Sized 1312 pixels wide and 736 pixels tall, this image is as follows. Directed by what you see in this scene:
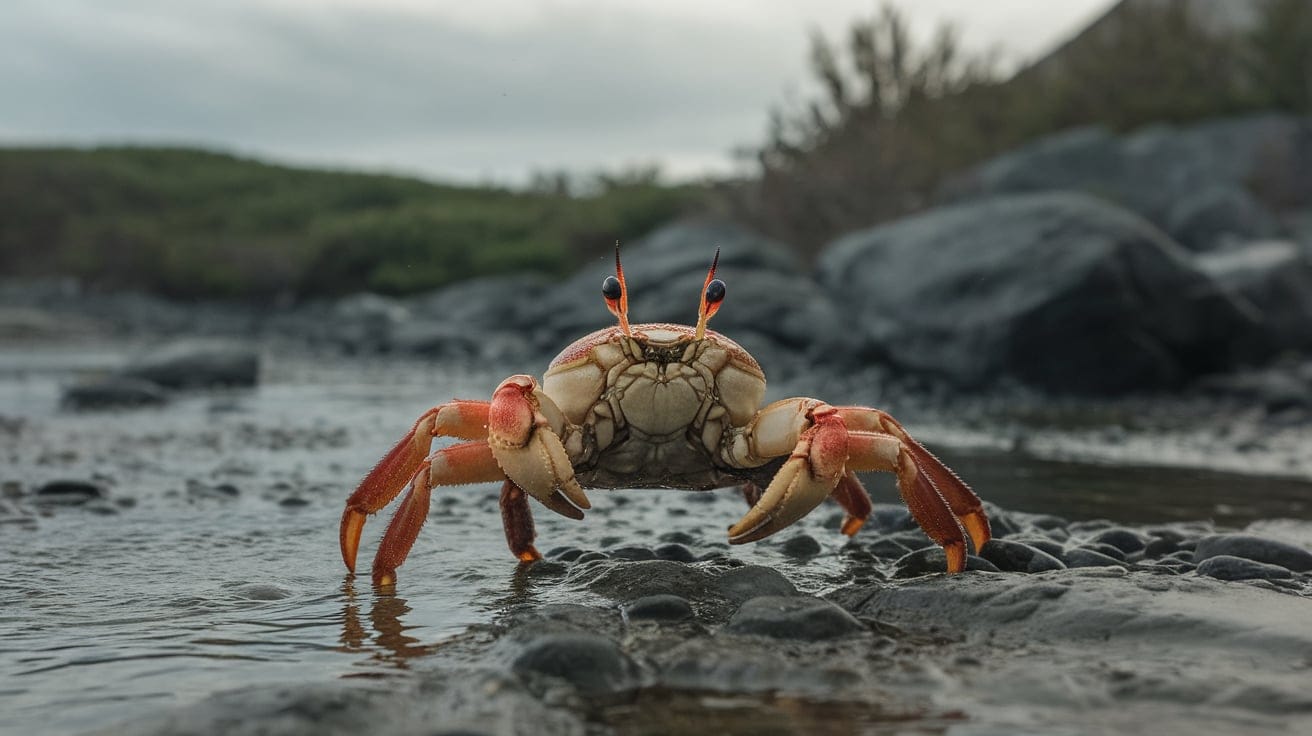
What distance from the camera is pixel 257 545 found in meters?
4.62

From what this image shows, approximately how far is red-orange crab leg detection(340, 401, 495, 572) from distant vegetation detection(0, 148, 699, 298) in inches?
902

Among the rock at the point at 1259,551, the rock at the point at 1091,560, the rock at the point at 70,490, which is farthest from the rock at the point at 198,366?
the rock at the point at 1259,551

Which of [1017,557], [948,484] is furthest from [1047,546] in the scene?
[948,484]

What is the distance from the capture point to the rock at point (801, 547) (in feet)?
14.9

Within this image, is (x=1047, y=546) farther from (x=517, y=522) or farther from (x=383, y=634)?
(x=383, y=634)

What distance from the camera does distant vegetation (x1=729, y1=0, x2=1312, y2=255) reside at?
1984 centimetres

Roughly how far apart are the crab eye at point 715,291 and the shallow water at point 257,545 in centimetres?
100

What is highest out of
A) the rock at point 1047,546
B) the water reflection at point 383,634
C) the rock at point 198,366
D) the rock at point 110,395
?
the rock at point 198,366

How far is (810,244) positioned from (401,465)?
668 inches

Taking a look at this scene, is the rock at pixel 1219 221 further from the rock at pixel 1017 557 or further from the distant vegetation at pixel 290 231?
the rock at pixel 1017 557

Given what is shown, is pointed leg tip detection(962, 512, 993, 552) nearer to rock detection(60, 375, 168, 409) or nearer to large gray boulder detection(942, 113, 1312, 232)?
rock detection(60, 375, 168, 409)

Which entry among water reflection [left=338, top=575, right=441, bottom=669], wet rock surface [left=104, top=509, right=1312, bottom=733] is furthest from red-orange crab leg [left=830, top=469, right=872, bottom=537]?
water reflection [left=338, top=575, right=441, bottom=669]

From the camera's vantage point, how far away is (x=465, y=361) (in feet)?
55.7

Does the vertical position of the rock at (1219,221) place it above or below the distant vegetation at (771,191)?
below
